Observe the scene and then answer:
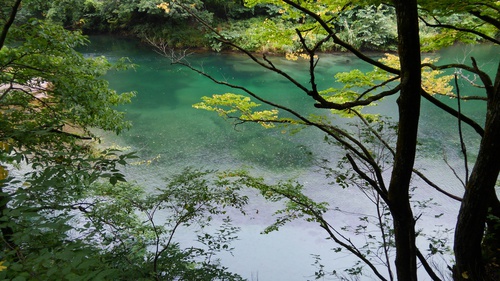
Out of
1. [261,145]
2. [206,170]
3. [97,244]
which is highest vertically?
[261,145]

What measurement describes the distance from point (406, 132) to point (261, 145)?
6307mm

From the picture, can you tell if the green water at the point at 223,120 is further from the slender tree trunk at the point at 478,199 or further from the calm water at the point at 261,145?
the slender tree trunk at the point at 478,199

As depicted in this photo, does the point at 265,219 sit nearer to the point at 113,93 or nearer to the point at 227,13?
the point at 113,93

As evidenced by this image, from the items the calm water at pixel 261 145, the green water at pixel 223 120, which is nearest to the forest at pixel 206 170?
the calm water at pixel 261 145

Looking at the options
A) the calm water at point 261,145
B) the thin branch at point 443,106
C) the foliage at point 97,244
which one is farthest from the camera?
the calm water at point 261,145

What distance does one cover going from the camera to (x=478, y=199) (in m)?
1.94

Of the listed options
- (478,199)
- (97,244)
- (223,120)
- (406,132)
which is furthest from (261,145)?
(406,132)

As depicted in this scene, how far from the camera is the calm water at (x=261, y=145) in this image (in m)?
4.96

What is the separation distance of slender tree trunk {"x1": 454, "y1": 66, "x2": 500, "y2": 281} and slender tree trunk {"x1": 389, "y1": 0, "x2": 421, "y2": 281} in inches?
16.6

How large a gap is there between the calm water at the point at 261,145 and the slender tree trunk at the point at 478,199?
6.48 feet

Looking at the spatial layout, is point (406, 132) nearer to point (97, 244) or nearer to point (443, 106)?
point (443, 106)

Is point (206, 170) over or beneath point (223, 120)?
beneath

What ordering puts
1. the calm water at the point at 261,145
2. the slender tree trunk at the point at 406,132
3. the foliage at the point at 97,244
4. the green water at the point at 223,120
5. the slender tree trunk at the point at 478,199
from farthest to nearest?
the green water at the point at 223,120 → the calm water at the point at 261,145 → the slender tree trunk at the point at 478,199 → the slender tree trunk at the point at 406,132 → the foliage at the point at 97,244

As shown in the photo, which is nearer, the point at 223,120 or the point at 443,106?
the point at 443,106
